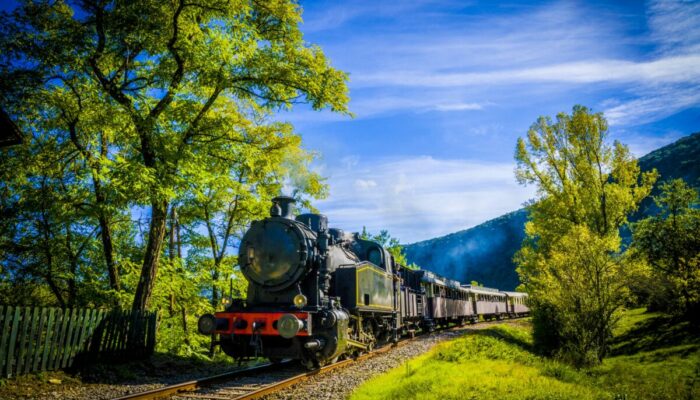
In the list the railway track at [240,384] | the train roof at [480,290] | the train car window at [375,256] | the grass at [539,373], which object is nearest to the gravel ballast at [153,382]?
the railway track at [240,384]

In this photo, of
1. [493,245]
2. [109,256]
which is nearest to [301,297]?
[109,256]

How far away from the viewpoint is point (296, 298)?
8125mm

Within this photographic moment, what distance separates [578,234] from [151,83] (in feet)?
48.2

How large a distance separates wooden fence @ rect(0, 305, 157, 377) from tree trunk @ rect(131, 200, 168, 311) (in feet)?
1.05

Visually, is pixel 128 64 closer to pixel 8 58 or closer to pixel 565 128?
pixel 8 58

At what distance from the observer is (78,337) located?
813 centimetres

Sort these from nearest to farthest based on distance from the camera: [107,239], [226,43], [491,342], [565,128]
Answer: [226,43] < [107,239] < [491,342] < [565,128]

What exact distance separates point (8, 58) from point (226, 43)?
4.75 m

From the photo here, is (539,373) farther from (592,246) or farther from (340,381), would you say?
(592,246)

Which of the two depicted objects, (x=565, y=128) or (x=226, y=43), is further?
(x=565, y=128)

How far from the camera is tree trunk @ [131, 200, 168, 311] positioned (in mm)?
9914

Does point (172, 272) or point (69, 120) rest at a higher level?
point (69, 120)

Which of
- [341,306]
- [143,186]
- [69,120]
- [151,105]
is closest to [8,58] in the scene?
[69,120]

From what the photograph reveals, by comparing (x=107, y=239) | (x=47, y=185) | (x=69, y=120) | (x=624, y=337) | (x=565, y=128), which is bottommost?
(x=624, y=337)
